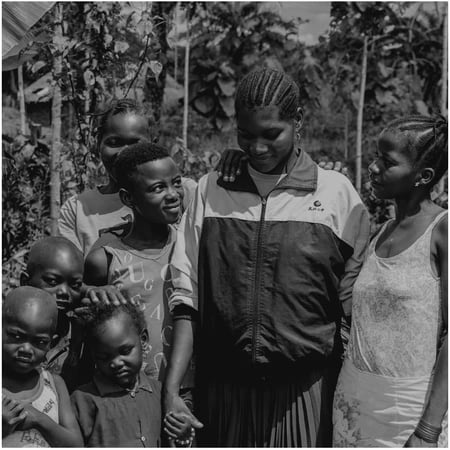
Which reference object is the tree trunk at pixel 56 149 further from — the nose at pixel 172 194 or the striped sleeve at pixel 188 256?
the striped sleeve at pixel 188 256

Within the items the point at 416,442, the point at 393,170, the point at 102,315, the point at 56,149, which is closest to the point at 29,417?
the point at 102,315

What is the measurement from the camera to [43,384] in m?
2.68

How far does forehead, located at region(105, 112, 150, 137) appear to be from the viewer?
3457mm

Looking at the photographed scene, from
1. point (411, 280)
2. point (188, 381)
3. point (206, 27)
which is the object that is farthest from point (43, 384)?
point (206, 27)

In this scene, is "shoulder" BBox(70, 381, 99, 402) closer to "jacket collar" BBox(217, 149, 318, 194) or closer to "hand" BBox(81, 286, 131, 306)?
"hand" BBox(81, 286, 131, 306)

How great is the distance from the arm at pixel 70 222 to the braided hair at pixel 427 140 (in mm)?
1514

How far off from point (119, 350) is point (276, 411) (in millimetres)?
607

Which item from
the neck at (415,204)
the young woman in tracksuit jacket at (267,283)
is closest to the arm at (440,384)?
the neck at (415,204)

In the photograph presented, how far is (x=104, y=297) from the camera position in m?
2.72

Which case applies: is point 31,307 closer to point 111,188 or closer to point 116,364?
point 116,364

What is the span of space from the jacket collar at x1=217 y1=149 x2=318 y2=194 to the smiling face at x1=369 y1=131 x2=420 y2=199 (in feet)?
0.84

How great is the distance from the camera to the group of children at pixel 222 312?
262cm

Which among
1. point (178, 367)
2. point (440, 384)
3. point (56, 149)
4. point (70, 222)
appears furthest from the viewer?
point (56, 149)

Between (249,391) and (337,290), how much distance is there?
0.48 meters
